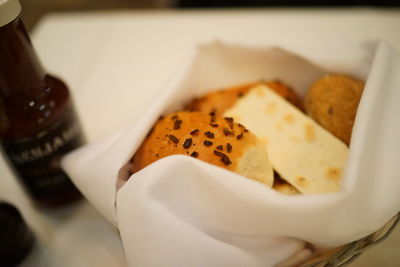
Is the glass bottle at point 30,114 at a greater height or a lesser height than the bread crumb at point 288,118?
greater

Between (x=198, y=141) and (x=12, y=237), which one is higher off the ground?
(x=198, y=141)

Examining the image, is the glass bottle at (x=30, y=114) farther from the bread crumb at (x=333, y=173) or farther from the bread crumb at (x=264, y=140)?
the bread crumb at (x=333, y=173)

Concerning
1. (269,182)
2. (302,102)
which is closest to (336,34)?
(302,102)

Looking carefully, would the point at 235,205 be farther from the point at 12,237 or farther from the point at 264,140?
the point at 12,237

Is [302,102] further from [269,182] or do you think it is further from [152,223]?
[152,223]

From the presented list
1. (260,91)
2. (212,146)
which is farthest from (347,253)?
(260,91)

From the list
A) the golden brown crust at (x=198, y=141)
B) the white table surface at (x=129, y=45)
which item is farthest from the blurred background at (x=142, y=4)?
the golden brown crust at (x=198, y=141)
